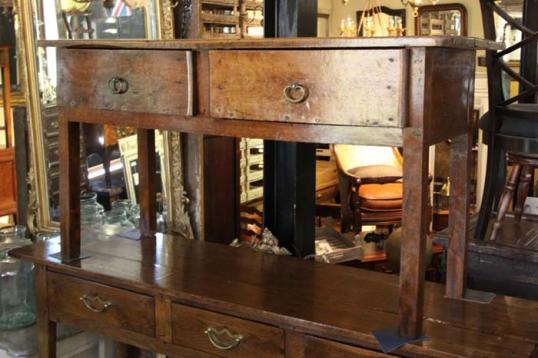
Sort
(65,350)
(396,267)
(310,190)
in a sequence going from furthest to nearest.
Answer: (396,267)
(65,350)
(310,190)

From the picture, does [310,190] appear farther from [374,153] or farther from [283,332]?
[374,153]

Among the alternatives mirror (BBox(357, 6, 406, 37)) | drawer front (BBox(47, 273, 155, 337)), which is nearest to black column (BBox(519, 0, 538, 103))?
A: drawer front (BBox(47, 273, 155, 337))

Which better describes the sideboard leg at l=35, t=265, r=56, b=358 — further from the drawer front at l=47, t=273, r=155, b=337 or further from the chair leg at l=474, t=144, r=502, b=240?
the chair leg at l=474, t=144, r=502, b=240

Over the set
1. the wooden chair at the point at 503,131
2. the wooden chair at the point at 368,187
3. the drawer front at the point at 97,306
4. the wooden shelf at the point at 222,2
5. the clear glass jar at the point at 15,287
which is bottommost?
the wooden chair at the point at 368,187

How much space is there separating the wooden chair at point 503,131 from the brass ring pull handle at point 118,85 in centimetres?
107

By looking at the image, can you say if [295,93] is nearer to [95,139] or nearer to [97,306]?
[97,306]

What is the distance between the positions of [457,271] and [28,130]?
157 cm

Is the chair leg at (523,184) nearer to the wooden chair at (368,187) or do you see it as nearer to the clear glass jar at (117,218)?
the clear glass jar at (117,218)

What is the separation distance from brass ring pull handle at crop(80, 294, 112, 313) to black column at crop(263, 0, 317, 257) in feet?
1.75

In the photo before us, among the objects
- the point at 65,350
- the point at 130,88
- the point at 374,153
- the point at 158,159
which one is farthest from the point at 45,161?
the point at 374,153

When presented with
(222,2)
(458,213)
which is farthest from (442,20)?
(458,213)

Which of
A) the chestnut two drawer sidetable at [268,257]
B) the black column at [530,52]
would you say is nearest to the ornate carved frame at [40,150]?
the chestnut two drawer sidetable at [268,257]

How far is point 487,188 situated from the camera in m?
2.25

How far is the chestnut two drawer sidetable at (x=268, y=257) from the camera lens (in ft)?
4.32
